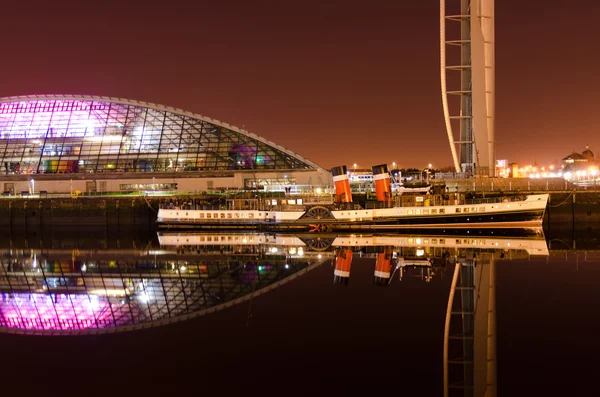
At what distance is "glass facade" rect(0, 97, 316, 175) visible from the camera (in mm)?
76188

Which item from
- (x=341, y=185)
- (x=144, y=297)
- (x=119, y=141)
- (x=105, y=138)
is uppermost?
(x=105, y=138)

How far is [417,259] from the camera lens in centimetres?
3119

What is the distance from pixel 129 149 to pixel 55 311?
58.6 metres

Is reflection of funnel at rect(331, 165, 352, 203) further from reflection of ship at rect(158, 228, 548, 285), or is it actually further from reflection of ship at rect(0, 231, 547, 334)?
reflection of ship at rect(0, 231, 547, 334)

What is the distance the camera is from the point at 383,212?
4791 cm

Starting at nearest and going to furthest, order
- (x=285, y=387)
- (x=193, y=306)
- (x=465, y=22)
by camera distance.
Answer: (x=285, y=387), (x=193, y=306), (x=465, y=22)

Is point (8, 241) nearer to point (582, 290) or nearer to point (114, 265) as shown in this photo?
point (114, 265)

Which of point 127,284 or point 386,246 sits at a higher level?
point 386,246

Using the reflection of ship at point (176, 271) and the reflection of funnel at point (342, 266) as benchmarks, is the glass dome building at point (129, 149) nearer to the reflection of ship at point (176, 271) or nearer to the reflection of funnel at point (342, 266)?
the reflection of ship at point (176, 271)

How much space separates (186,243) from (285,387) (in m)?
30.7

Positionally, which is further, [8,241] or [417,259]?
[8,241]

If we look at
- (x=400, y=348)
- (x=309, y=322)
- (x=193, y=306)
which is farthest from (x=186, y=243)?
(x=400, y=348)

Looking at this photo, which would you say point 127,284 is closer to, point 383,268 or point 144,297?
point 144,297

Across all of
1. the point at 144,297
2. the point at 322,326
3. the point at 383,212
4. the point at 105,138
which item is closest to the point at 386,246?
the point at 383,212
